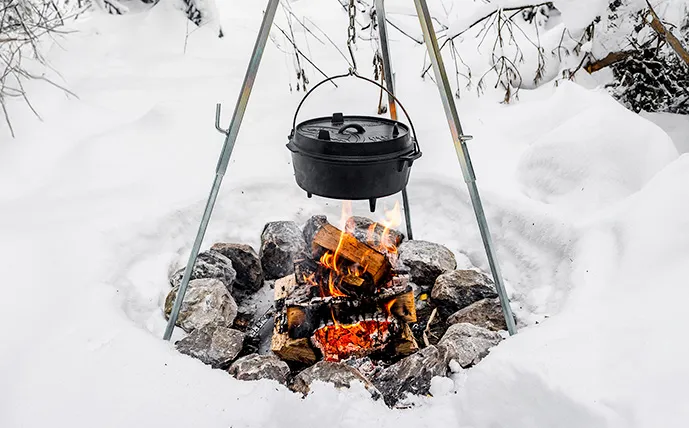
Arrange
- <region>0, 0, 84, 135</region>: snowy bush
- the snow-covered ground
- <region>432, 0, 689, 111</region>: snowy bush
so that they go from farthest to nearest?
<region>0, 0, 84, 135</region>: snowy bush < <region>432, 0, 689, 111</region>: snowy bush < the snow-covered ground

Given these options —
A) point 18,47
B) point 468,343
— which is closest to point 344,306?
point 468,343

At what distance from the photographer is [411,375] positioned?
6.30ft

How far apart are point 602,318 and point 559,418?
20.3 inches

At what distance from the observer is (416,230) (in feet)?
10.4

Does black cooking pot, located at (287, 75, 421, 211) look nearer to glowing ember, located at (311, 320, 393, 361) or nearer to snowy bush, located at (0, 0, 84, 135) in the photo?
glowing ember, located at (311, 320, 393, 361)

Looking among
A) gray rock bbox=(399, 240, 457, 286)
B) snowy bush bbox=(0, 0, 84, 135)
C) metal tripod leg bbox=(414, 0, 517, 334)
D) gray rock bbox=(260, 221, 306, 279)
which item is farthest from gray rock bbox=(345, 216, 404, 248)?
snowy bush bbox=(0, 0, 84, 135)

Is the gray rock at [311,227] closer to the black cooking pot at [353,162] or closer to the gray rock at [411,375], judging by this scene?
the black cooking pot at [353,162]

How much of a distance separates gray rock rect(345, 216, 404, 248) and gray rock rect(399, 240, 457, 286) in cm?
15

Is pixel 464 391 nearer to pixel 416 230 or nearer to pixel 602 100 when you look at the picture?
pixel 416 230

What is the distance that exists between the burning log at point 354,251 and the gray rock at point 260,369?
59 centimetres

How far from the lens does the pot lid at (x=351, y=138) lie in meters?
1.90

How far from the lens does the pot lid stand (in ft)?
6.23

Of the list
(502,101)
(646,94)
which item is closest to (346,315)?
(502,101)

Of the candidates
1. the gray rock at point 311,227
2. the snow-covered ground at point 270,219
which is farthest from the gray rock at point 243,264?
the gray rock at point 311,227
